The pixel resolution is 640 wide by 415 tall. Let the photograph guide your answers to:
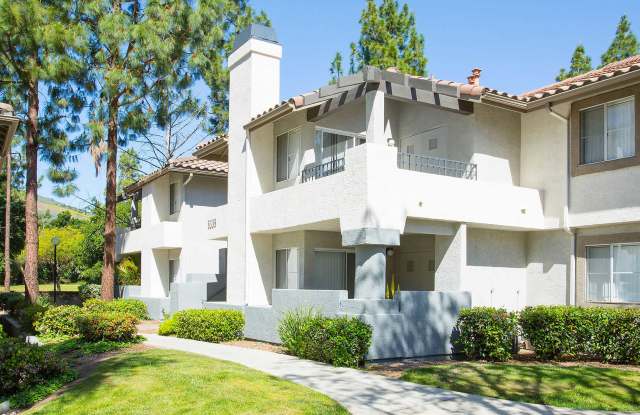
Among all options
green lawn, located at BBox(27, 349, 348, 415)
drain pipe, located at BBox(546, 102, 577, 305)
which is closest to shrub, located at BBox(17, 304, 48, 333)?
green lawn, located at BBox(27, 349, 348, 415)

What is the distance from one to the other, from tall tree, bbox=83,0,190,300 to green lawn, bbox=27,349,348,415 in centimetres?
1371

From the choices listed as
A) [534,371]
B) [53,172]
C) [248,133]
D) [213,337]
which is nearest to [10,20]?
[53,172]

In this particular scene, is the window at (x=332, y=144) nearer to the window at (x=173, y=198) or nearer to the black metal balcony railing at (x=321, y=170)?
the black metal balcony railing at (x=321, y=170)

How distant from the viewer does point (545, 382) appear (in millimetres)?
11664

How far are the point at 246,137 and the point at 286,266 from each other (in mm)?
4373

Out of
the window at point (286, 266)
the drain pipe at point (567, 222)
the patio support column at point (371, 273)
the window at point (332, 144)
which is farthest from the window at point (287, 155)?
the drain pipe at point (567, 222)

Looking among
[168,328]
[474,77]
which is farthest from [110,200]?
[474,77]

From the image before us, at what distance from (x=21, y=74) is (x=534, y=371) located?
21009mm

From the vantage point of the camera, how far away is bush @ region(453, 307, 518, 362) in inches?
579

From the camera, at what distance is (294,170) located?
21.0 metres

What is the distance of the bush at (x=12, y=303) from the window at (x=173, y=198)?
7.25 metres

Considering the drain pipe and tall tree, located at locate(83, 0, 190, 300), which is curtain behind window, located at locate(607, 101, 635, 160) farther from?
tall tree, located at locate(83, 0, 190, 300)

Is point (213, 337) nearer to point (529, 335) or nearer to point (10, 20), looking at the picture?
point (529, 335)

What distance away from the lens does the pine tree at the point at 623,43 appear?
32.6 metres
